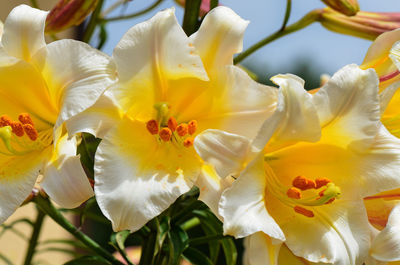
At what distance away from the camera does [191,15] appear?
733mm

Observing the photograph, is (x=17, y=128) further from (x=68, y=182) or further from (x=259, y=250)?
(x=259, y=250)

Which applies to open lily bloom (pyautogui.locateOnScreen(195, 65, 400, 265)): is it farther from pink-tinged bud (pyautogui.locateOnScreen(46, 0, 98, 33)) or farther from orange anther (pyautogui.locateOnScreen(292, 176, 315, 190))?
pink-tinged bud (pyautogui.locateOnScreen(46, 0, 98, 33))

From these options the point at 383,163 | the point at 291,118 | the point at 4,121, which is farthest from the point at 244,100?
the point at 4,121

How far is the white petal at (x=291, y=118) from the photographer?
0.48 m

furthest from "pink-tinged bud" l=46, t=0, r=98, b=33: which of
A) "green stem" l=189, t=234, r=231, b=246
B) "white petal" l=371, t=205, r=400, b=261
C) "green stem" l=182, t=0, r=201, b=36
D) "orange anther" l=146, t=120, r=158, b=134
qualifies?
"white petal" l=371, t=205, r=400, b=261

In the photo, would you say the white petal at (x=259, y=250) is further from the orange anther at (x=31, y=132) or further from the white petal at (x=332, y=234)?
the orange anther at (x=31, y=132)

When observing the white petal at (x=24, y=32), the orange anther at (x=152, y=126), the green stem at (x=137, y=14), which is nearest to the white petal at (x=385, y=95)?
the orange anther at (x=152, y=126)

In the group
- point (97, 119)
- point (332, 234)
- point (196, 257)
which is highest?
point (97, 119)

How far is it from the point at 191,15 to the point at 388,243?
1.30 ft

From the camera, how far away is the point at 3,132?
0.54 meters

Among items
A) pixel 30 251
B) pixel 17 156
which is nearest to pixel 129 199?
pixel 17 156

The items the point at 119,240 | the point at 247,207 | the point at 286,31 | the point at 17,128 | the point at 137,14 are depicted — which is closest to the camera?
the point at 247,207

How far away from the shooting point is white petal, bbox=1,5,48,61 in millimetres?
526

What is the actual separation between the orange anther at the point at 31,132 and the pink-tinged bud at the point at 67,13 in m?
0.19
